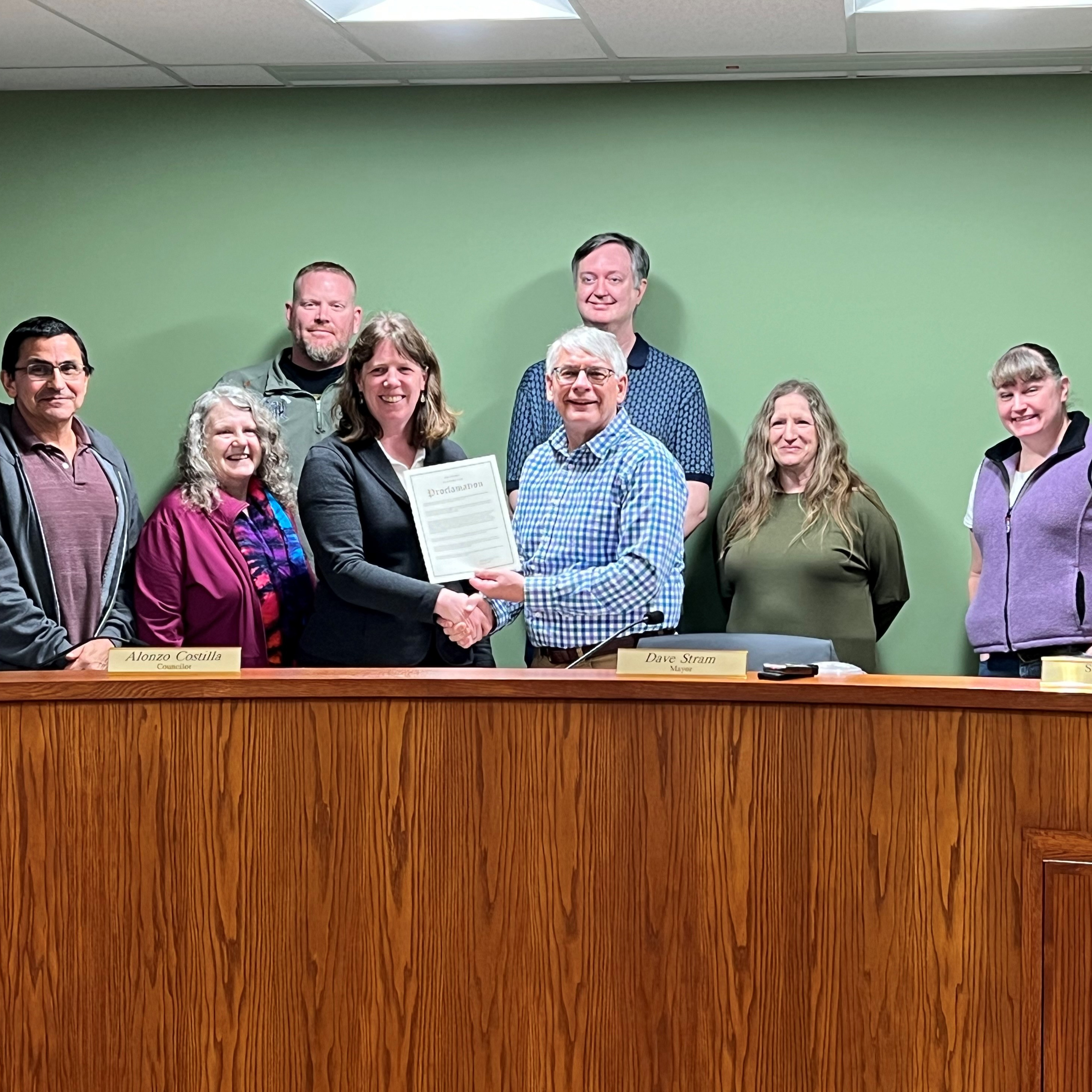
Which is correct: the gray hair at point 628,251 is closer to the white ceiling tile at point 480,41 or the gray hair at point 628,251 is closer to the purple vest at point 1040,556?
the white ceiling tile at point 480,41

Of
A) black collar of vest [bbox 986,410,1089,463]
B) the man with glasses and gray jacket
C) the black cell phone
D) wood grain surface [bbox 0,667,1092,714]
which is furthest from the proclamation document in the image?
black collar of vest [bbox 986,410,1089,463]

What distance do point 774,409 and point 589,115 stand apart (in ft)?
3.77

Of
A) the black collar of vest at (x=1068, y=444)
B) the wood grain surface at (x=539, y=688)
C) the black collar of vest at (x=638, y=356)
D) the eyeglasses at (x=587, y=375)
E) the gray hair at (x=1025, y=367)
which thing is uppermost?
the black collar of vest at (x=638, y=356)

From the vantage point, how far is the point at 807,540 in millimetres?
3346

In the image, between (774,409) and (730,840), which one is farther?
(774,409)

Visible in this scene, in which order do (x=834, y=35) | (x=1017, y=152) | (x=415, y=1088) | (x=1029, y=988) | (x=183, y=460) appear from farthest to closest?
(x=1017, y=152)
(x=834, y=35)
(x=183, y=460)
(x=415, y=1088)
(x=1029, y=988)

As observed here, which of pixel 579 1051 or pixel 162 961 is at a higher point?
pixel 162 961

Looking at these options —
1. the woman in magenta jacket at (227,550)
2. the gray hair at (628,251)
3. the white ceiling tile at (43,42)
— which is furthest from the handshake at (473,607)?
the white ceiling tile at (43,42)

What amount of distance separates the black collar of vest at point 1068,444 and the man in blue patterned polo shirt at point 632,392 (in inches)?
30.9

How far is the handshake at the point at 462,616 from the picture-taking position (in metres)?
2.46

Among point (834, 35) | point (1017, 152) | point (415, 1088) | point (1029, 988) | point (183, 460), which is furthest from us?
point (1017, 152)

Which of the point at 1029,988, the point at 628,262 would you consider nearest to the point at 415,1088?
the point at 1029,988

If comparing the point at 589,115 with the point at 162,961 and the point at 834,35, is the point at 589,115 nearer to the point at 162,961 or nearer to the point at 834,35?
the point at 834,35

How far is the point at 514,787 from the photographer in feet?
5.53
